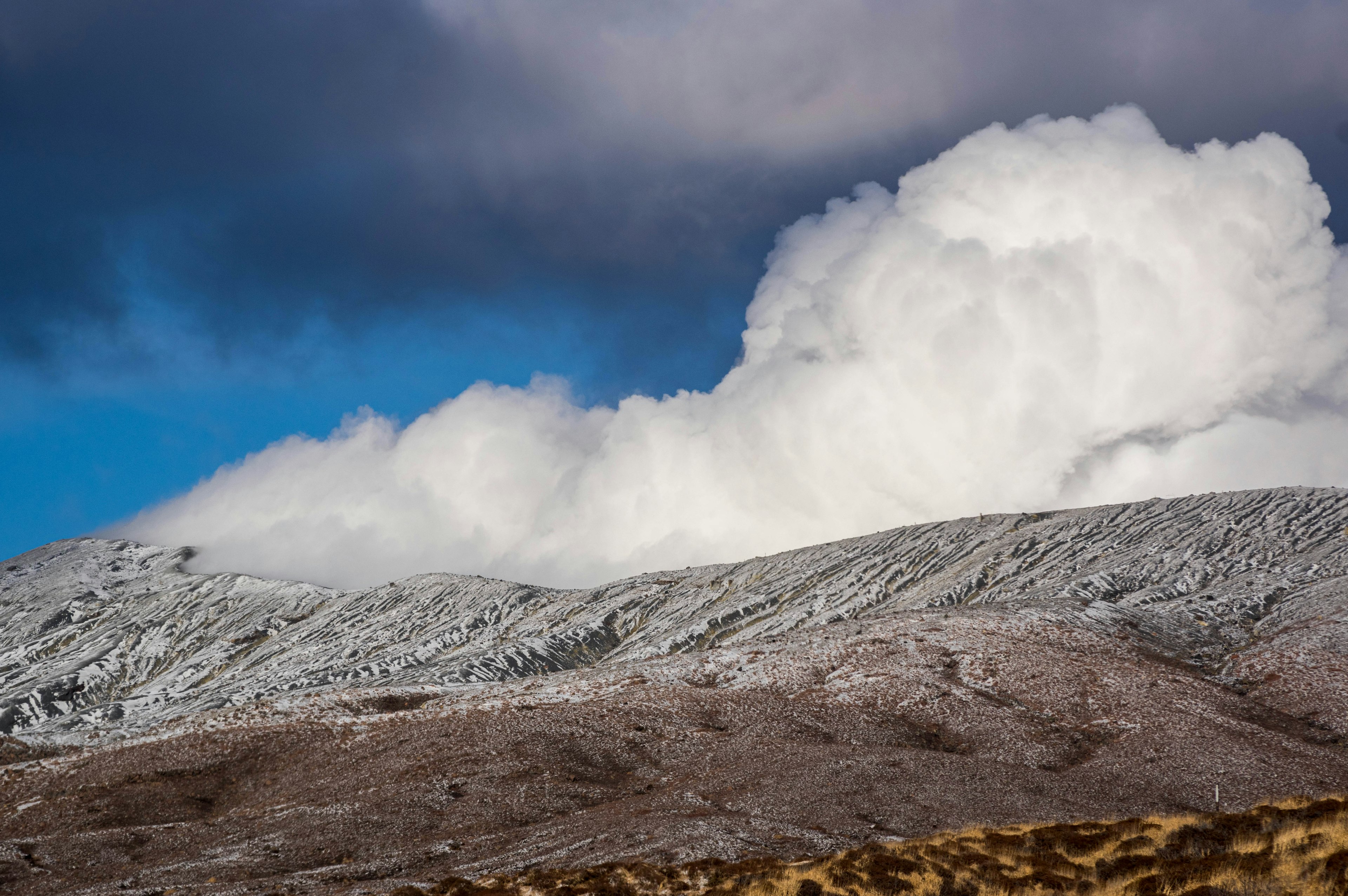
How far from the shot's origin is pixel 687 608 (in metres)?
124

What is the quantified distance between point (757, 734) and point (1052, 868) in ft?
92.4

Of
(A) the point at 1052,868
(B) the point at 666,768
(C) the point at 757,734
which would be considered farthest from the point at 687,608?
(A) the point at 1052,868

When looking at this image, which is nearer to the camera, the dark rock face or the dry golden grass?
the dry golden grass

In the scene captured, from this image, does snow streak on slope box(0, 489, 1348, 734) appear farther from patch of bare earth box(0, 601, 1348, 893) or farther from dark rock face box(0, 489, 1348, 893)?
patch of bare earth box(0, 601, 1348, 893)

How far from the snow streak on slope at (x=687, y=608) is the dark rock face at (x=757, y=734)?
75 centimetres

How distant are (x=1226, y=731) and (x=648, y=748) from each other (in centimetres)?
3211

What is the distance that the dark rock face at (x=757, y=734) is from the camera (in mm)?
34781

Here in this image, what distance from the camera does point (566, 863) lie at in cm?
2920

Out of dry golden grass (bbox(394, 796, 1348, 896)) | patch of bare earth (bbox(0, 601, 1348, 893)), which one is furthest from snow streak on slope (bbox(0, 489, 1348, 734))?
dry golden grass (bbox(394, 796, 1348, 896))

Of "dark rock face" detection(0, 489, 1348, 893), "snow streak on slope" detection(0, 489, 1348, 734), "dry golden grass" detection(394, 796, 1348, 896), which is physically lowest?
"dry golden grass" detection(394, 796, 1348, 896)

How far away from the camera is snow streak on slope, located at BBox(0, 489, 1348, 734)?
84.6 m

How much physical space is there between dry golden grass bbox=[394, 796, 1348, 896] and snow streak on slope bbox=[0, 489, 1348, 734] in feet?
156

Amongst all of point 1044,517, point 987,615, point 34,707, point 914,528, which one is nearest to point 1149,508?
point 1044,517

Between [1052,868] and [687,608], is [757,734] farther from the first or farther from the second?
[687,608]
